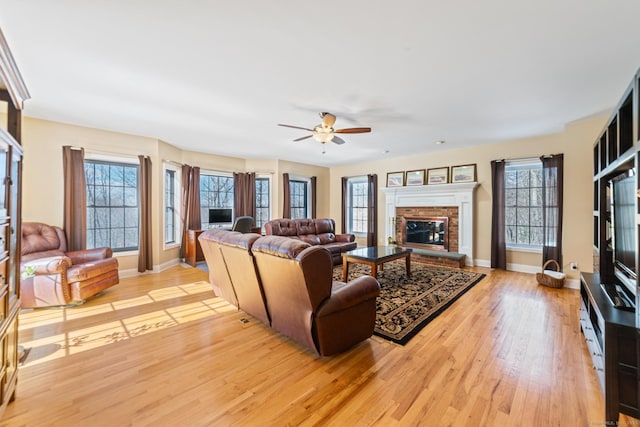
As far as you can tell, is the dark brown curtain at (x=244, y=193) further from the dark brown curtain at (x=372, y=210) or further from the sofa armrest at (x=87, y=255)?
the dark brown curtain at (x=372, y=210)

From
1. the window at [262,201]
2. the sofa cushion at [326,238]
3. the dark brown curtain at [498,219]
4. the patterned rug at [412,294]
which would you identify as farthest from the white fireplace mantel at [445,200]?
the window at [262,201]

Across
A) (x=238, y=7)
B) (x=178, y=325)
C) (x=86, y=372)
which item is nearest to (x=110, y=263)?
(x=178, y=325)

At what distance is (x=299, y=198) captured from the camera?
7.86m

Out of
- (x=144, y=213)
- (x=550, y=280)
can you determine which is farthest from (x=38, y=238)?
(x=550, y=280)

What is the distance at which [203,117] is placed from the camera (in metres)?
3.83

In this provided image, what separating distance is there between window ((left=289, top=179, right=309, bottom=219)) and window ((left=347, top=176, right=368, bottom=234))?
4.43ft

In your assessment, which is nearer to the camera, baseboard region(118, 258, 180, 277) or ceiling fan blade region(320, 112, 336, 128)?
ceiling fan blade region(320, 112, 336, 128)

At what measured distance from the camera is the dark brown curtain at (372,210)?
7242 mm

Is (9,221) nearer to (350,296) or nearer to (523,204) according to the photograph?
(350,296)

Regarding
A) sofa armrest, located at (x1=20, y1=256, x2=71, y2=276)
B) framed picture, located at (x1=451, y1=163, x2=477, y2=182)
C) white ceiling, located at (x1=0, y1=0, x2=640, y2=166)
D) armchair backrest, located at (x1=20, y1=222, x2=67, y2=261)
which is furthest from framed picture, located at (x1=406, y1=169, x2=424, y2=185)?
armchair backrest, located at (x1=20, y1=222, x2=67, y2=261)

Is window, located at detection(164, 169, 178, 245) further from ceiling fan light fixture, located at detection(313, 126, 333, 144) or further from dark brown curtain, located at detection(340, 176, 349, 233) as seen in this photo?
dark brown curtain, located at detection(340, 176, 349, 233)

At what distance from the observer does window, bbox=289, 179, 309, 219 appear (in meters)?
7.67

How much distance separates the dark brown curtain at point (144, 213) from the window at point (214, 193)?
139 cm

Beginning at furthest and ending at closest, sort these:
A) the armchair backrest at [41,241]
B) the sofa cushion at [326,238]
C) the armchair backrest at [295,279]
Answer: the sofa cushion at [326,238] → the armchair backrest at [41,241] → the armchair backrest at [295,279]
